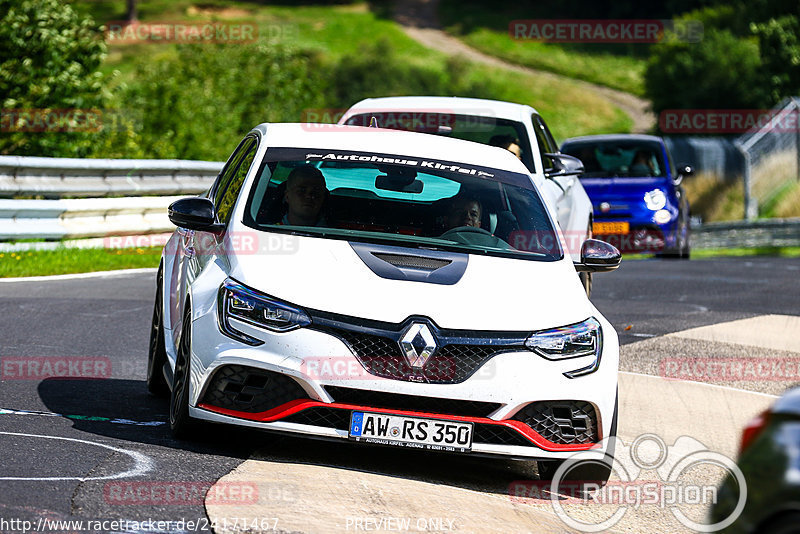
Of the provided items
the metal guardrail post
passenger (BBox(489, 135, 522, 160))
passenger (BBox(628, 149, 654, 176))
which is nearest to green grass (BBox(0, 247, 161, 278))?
passenger (BBox(489, 135, 522, 160))

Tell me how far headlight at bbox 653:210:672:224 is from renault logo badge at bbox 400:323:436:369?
14258 mm

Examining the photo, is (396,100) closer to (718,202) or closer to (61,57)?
(61,57)

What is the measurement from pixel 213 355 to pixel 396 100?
21.9 feet

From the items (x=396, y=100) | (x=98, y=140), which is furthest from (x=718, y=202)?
(x=396, y=100)

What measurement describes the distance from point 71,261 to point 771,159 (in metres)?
25.4

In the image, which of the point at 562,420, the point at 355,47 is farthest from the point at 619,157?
the point at 355,47

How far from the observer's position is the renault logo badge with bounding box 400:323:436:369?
6148 mm

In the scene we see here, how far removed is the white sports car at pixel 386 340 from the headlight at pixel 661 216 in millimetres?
13041

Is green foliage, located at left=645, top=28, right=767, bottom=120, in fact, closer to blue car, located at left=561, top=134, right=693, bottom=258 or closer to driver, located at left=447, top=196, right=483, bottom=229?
blue car, located at left=561, top=134, right=693, bottom=258

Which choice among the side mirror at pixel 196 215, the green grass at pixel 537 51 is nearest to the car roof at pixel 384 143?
the side mirror at pixel 196 215

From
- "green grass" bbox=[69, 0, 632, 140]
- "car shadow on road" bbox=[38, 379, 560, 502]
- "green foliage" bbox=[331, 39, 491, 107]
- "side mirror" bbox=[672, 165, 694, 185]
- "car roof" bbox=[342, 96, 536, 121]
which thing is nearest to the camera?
"car shadow on road" bbox=[38, 379, 560, 502]

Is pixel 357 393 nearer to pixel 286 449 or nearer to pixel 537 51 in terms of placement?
pixel 286 449

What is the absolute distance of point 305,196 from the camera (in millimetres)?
7301

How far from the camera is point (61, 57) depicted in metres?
22.9
